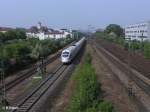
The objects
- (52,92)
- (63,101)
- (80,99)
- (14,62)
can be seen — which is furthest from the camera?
(14,62)

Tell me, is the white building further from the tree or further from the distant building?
the tree

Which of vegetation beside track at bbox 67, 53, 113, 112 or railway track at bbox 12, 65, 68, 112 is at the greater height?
vegetation beside track at bbox 67, 53, 113, 112

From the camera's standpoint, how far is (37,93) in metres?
27.8

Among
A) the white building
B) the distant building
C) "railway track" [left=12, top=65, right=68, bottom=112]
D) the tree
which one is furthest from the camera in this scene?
the tree

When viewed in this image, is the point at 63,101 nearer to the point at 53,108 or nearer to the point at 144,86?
the point at 53,108

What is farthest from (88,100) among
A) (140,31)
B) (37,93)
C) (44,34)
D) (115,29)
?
(115,29)

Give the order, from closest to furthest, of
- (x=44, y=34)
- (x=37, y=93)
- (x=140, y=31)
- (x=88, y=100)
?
(x=88, y=100)
(x=37, y=93)
(x=140, y=31)
(x=44, y=34)

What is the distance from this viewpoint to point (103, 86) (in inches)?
1227

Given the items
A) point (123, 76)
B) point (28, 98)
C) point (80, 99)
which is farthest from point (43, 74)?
point (80, 99)

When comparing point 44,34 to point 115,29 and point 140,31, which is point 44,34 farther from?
point 115,29

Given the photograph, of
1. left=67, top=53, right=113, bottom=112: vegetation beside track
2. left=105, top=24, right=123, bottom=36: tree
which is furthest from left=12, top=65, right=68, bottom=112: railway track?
left=105, top=24, right=123, bottom=36: tree

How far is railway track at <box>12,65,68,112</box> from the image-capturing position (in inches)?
896

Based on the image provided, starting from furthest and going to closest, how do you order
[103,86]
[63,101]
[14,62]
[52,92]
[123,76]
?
1. [14,62]
2. [123,76]
3. [103,86]
4. [52,92]
5. [63,101]

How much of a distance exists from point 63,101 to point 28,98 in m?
2.53
